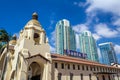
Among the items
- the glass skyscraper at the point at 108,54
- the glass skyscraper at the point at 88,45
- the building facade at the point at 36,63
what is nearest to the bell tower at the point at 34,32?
the building facade at the point at 36,63

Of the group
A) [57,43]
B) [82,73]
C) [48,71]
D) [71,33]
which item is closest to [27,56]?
[48,71]

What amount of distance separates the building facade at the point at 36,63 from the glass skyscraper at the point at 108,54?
350 ft

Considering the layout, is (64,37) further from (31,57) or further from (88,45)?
(31,57)

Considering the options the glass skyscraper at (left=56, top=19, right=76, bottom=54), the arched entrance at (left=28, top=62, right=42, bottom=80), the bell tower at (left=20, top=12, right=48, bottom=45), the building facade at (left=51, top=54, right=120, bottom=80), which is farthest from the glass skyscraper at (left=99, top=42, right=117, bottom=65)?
the arched entrance at (left=28, top=62, right=42, bottom=80)

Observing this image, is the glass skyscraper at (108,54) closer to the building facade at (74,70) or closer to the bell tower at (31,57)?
the building facade at (74,70)

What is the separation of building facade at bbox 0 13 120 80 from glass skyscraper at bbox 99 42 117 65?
350 feet

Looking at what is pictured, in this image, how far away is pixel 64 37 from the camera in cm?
10900

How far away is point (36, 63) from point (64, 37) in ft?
251

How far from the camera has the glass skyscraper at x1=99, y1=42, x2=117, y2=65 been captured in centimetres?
13880

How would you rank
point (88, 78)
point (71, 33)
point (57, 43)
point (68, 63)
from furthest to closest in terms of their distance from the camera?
1. point (71, 33)
2. point (57, 43)
3. point (88, 78)
4. point (68, 63)

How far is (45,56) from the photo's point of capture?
1267 inches

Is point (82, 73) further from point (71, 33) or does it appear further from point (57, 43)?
point (71, 33)

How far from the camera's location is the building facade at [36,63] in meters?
28.9

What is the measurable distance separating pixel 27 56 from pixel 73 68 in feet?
45.0
